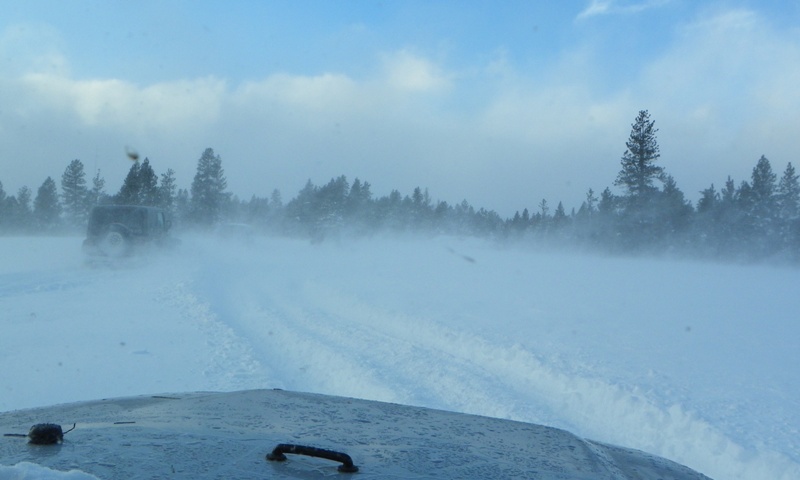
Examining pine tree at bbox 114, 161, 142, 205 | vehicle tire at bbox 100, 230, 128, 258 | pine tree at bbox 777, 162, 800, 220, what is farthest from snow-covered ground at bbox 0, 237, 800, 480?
pine tree at bbox 114, 161, 142, 205

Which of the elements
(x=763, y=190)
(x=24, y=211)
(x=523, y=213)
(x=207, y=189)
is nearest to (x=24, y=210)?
(x=24, y=211)

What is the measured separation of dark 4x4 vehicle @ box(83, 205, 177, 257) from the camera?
19844mm

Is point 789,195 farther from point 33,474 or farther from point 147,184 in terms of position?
point 147,184

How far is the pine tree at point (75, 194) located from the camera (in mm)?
58156

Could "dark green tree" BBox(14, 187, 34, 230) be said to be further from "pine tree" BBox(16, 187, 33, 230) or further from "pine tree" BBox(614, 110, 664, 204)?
"pine tree" BBox(614, 110, 664, 204)

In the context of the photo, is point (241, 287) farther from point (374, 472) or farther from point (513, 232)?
point (513, 232)

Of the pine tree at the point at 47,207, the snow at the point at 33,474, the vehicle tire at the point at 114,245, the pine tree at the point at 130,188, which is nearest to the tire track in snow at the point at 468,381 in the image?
the snow at the point at 33,474

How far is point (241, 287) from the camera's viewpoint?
17.8 metres

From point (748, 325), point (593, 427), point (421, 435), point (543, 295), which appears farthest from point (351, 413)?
point (543, 295)

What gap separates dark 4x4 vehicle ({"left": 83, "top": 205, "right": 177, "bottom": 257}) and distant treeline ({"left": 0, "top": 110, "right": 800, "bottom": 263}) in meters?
21.2

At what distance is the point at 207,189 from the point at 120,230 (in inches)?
1512

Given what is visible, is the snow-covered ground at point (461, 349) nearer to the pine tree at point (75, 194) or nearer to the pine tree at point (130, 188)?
the pine tree at point (130, 188)

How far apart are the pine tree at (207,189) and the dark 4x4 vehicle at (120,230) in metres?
34.8

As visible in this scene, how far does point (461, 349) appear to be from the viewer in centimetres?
973
